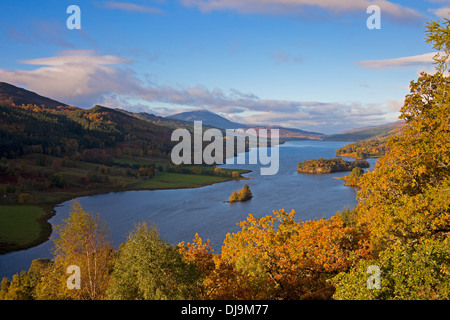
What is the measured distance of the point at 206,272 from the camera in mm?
18359

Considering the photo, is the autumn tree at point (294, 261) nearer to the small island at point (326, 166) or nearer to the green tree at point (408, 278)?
the green tree at point (408, 278)

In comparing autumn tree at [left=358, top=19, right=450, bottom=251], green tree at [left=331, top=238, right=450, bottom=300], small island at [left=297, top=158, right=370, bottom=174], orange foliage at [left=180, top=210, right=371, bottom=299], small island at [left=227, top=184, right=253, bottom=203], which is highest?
autumn tree at [left=358, top=19, right=450, bottom=251]

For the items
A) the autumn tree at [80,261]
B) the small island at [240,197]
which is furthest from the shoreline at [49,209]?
the autumn tree at [80,261]

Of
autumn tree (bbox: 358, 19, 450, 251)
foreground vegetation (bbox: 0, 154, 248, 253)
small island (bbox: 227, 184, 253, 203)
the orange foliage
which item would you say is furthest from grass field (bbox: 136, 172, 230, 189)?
autumn tree (bbox: 358, 19, 450, 251)

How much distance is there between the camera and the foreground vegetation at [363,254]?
1266cm

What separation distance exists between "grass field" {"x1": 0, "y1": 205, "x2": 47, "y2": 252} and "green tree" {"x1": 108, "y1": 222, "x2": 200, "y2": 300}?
7081 cm

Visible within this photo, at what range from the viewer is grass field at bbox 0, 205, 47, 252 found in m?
73.7

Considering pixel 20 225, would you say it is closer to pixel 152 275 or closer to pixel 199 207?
pixel 199 207

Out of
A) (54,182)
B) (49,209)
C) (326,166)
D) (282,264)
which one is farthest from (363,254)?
(326,166)

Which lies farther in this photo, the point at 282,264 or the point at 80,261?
the point at 80,261

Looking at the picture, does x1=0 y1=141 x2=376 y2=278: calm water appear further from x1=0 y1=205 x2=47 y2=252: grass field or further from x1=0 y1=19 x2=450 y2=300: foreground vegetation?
x1=0 y1=19 x2=450 y2=300: foreground vegetation

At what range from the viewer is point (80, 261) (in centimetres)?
2323

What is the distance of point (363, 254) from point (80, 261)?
20019mm
